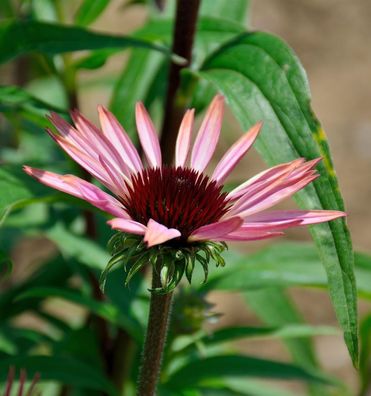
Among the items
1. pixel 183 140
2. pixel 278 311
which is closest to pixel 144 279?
pixel 278 311

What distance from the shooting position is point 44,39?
3.04 ft

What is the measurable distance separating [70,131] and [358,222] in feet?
5.93

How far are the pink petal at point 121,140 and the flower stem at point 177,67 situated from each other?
0.22 meters

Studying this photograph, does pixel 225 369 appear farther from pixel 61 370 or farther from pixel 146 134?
pixel 146 134

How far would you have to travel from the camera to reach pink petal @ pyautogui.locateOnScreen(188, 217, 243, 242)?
556mm

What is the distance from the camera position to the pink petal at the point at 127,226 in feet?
1.84

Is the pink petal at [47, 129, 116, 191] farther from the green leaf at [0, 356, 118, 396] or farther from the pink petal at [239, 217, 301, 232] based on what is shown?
the green leaf at [0, 356, 118, 396]

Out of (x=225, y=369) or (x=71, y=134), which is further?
(x=225, y=369)

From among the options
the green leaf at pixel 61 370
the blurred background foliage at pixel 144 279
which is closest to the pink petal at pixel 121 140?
the blurred background foliage at pixel 144 279

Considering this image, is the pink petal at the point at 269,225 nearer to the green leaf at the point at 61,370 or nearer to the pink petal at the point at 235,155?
the pink petal at the point at 235,155

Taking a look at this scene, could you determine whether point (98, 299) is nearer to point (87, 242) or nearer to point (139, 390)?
point (87, 242)

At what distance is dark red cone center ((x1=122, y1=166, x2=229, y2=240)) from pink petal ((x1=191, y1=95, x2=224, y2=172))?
0.14 ft

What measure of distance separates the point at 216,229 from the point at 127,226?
6cm

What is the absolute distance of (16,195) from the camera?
0.83 meters
